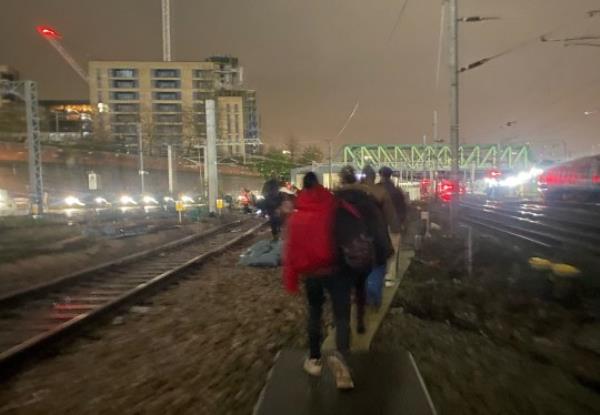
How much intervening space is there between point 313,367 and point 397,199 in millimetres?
4442

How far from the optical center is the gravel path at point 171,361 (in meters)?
5.62

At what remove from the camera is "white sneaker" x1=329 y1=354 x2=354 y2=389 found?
4.95 metres

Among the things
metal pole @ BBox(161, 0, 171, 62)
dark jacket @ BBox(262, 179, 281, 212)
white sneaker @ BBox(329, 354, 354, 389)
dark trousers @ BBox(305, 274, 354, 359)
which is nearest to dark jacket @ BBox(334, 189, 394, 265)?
dark trousers @ BBox(305, 274, 354, 359)

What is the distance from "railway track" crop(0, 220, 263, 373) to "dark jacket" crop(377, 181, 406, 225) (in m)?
4.79

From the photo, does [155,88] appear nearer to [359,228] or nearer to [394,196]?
[394,196]

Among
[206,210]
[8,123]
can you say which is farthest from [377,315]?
[8,123]

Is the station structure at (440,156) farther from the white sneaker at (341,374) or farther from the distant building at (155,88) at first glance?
the white sneaker at (341,374)

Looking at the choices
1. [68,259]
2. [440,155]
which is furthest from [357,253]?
[440,155]

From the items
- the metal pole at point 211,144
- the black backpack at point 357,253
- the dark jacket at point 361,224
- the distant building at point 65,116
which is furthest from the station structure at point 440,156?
the black backpack at point 357,253

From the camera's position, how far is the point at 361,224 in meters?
5.15

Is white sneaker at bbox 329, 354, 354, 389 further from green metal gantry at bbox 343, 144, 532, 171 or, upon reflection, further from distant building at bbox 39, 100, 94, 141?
green metal gantry at bbox 343, 144, 532, 171

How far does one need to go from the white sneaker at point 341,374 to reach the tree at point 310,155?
309 ft

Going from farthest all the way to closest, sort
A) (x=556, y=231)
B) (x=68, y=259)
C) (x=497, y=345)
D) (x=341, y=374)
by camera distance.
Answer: (x=556, y=231), (x=68, y=259), (x=497, y=345), (x=341, y=374)

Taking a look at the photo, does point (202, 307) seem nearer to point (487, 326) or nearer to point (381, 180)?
point (381, 180)
